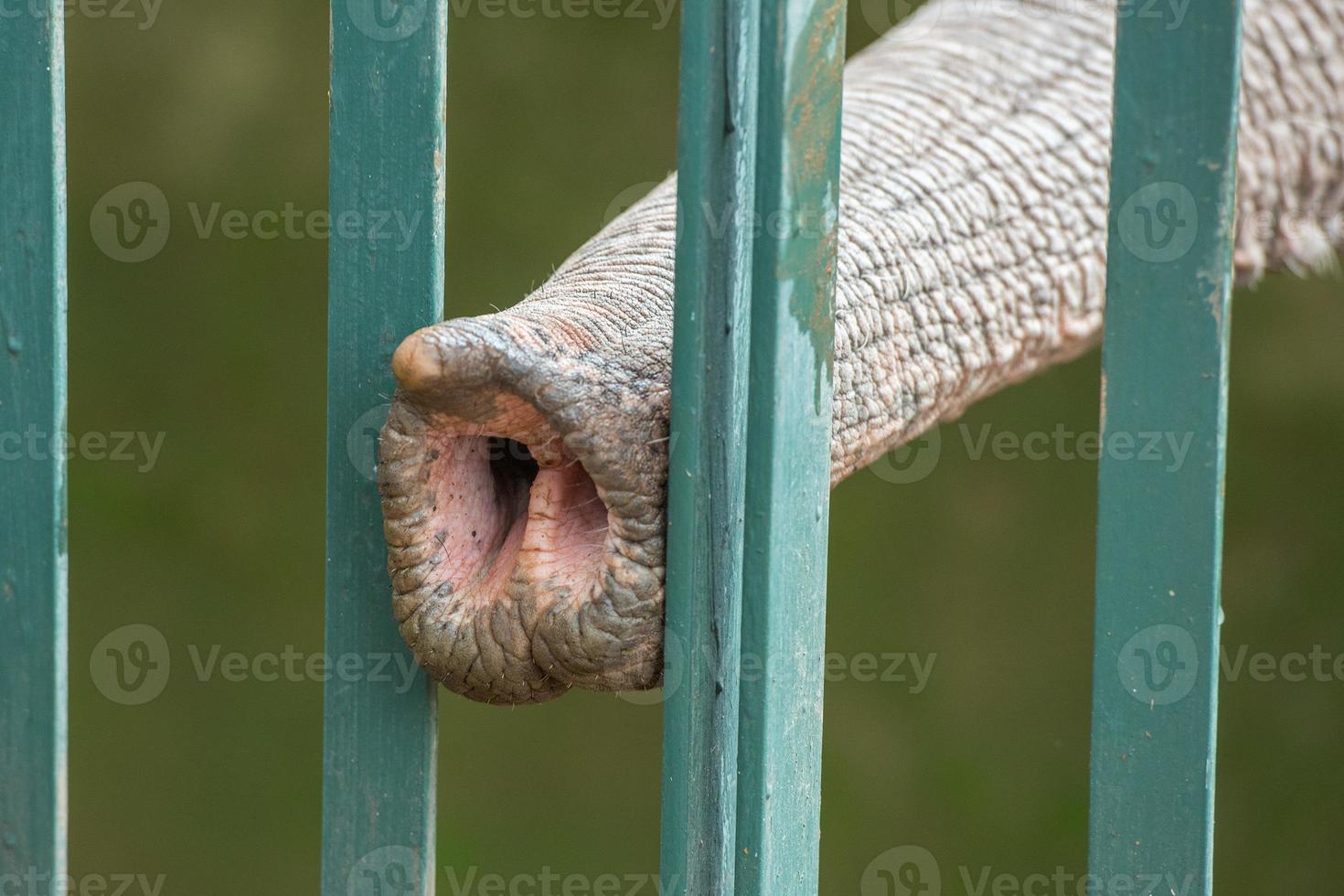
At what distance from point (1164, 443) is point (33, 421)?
58 cm

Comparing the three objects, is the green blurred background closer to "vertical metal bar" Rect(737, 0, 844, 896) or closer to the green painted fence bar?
the green painted fence bar

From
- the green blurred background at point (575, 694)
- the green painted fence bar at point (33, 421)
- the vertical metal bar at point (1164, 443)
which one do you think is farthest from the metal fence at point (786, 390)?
the green blurred background at point (575, 694)

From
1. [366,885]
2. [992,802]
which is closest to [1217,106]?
[366,885]

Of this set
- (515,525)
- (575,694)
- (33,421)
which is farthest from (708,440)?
(575,694)

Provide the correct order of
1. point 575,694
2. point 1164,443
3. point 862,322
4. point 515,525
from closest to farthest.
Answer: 1. point 1164,443
2. point 515,525
3. point 862,322
4. point 575,694

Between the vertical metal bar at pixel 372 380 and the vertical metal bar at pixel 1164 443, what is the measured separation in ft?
1.04

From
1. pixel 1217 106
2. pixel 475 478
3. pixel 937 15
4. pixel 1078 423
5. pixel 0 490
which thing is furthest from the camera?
pixel 1078 423

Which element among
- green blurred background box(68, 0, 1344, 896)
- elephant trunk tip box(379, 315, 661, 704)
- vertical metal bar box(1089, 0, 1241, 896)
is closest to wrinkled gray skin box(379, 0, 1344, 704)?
elephant trunk tip box(379, 315, 661, 704)

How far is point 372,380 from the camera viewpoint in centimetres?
80

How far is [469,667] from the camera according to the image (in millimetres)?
758

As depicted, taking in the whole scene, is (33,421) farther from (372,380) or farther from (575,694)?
(575,694)

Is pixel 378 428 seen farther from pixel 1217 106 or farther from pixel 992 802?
pixel 992 802

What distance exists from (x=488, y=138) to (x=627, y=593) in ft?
6.99

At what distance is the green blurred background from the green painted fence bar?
1.85 metres
